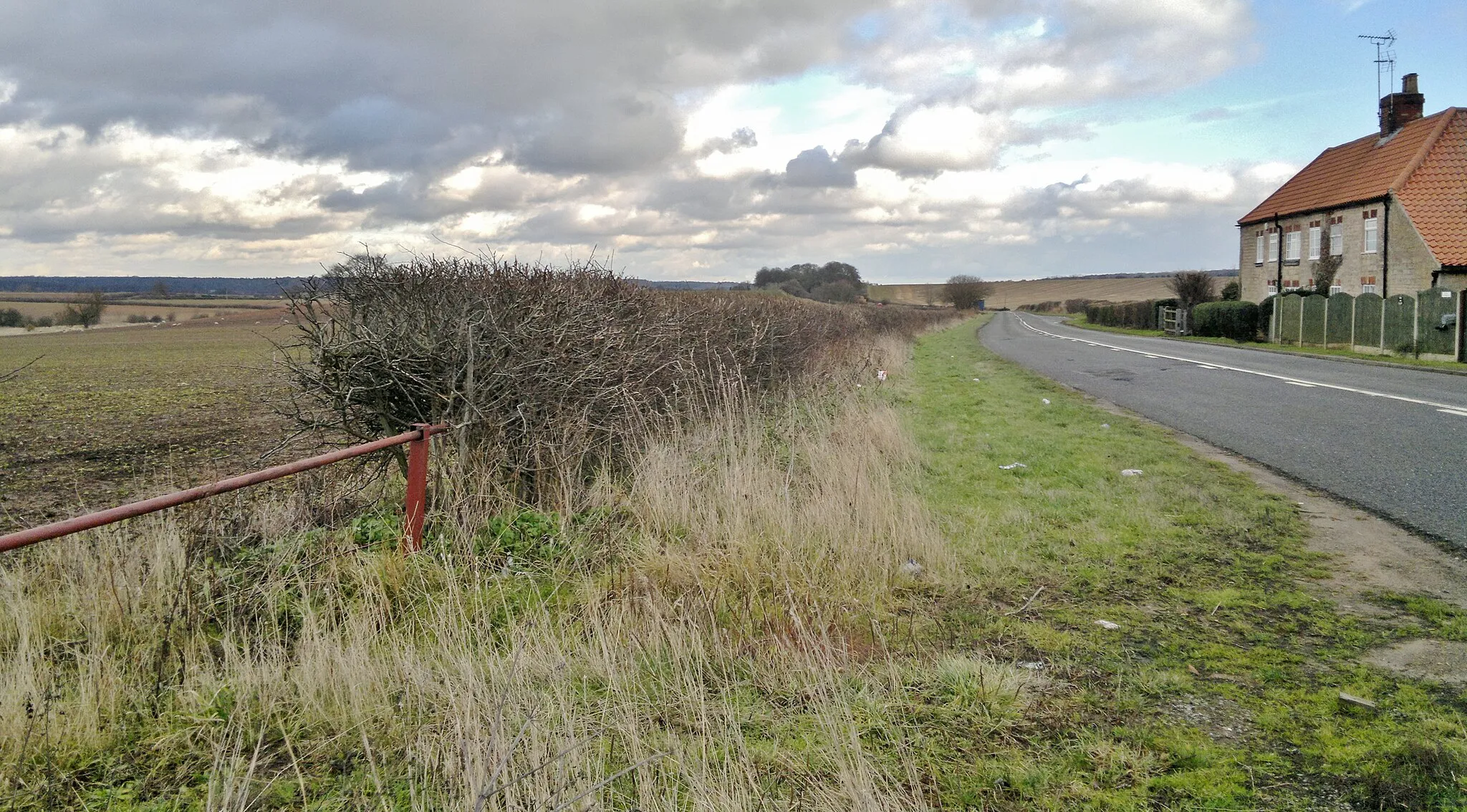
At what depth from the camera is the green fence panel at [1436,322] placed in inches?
812

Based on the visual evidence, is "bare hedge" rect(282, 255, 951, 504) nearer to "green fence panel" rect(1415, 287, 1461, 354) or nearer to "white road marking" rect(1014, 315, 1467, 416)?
"white road marking" rect(1014, 315, 1467, 416)

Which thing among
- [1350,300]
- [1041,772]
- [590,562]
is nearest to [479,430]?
[590,562]

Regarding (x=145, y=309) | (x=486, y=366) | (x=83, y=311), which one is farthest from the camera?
(x=145, y=309)

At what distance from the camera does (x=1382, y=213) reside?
101 ft

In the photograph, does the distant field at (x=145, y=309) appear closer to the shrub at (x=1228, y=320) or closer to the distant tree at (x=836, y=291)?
the distant tree at (x=836, y=291)

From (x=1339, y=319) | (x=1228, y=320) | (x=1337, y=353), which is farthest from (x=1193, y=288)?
(x=1337, y=353)

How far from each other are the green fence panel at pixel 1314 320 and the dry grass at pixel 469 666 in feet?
91.0

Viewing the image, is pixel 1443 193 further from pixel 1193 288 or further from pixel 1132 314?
pixel 1132 314

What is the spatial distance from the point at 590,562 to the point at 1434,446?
8.14 m

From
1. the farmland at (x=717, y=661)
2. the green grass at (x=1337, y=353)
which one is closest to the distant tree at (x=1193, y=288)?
the green grass at (x=1337, y=353)

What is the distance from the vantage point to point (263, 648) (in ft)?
12.7

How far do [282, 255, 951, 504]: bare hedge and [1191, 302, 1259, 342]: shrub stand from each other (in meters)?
31.2

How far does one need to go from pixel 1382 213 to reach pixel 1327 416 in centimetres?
2593

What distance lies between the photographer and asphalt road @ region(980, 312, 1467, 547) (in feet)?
22.4
